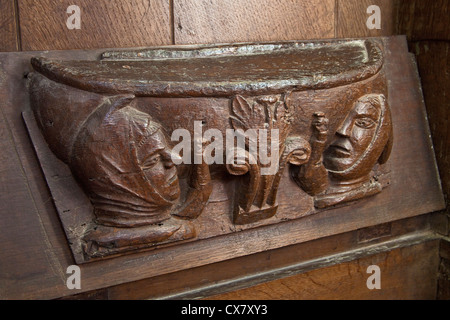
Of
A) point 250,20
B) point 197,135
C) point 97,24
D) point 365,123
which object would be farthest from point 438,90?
point 97,24

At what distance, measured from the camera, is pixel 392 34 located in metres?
1.21

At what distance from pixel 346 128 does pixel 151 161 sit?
43cm

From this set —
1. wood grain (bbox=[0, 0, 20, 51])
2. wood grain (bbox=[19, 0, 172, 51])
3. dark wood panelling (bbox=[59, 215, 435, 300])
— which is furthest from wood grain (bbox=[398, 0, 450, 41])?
wood grain (bbox=[0, 0, 20, 51])

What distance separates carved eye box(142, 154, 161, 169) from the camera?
830 millimetres

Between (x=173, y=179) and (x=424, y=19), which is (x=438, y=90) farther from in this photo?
(x=173, y=179)

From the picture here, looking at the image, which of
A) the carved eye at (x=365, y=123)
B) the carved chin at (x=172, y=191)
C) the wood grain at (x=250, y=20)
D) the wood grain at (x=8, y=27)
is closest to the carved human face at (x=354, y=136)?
the carved eye at (x=365, y=123)

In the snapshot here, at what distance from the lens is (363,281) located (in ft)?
3.89

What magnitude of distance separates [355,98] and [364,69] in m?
0.06

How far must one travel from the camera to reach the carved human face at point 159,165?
82 centimetres

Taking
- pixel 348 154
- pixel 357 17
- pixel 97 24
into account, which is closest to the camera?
pixel 97 24

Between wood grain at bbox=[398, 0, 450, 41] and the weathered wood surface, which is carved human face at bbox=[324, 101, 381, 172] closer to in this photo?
the weathered wood surface

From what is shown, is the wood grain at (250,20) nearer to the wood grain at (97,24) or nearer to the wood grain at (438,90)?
the wood grain at (97,24)

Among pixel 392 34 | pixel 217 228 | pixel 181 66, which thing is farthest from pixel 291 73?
pixel 392 34

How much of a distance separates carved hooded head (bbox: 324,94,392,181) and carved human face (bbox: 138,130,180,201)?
36 cm
